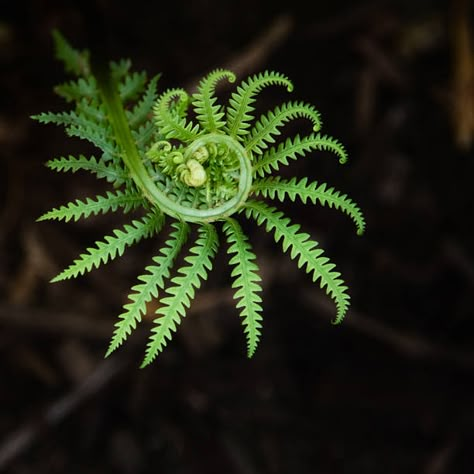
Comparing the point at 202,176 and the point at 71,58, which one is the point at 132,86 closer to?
the point at 71,58

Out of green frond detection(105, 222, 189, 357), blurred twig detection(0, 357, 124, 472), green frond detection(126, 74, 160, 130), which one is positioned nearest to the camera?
green frond detection(105, 222, 189, 357)

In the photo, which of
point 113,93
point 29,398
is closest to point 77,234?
point 29,398

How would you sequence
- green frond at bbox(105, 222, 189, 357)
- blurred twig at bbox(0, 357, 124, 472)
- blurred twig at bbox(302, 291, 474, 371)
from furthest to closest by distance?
blurred twig at bbox(302, 291, 474, 371) < blurred twig at bbox(0, 357, 124, 472) < green frond at bbox(105, 222, 189, 357)

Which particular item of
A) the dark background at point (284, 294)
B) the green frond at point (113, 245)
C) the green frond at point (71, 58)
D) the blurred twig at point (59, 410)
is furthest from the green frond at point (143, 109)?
the blurred twig at point (59, 410)

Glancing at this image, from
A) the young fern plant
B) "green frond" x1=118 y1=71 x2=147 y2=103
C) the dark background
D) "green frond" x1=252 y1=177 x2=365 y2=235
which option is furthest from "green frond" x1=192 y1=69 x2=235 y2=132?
the dark background

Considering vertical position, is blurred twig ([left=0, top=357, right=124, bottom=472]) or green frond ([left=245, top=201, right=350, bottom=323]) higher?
green frond ([left=245, top=201, right=350, bottom=323])

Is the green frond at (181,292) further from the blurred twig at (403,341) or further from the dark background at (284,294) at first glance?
the blurred twig at (403,341)

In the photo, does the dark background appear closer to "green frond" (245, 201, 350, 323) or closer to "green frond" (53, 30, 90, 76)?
"green frond" (53, 30, 90, 76)
